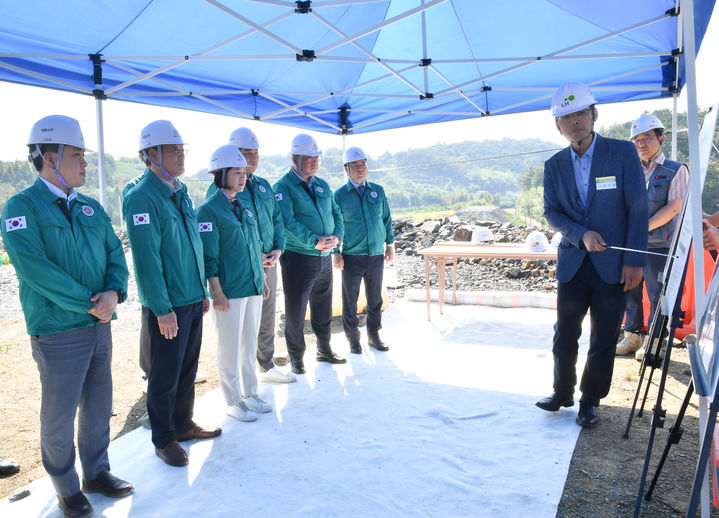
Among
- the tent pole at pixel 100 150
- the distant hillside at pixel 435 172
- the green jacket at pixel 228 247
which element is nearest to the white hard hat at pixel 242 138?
the green jacket at pixel 228 247

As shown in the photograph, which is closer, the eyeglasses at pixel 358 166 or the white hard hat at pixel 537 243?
the eyeglasses at pixel 358 166

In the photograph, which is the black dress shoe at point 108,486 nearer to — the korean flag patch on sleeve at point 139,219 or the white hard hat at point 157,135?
the korean flag patch on sleeve at point 139,219

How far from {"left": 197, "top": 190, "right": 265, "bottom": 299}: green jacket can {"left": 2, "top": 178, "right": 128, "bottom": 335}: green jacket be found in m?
0.78

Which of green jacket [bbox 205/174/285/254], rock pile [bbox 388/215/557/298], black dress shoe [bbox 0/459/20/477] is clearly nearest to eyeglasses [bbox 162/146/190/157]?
green jacket [bbox 205/174/285/254]

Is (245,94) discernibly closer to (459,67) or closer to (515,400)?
(459,67)

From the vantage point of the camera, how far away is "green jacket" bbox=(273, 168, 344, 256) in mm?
3805

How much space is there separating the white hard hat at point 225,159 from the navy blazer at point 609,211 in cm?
194

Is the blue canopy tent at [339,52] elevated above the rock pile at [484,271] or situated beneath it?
elevated above

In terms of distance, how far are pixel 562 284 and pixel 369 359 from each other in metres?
2.03

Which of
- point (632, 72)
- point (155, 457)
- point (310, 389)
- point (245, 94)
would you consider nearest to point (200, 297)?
point (155, 457)

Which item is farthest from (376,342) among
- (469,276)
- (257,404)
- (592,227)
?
(469,276)

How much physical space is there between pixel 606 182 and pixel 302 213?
7.35 ft

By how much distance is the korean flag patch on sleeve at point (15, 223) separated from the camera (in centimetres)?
190

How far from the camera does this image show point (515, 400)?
3.33 metres
